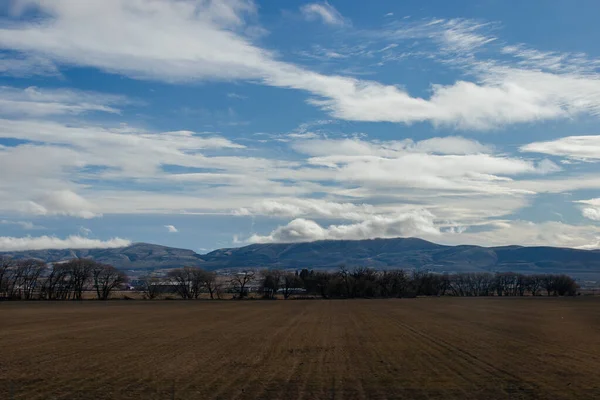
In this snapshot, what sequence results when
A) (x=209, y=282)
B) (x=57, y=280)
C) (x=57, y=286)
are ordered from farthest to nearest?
(x=209, y=282), (x=57, y=286), (x=57, y=280)

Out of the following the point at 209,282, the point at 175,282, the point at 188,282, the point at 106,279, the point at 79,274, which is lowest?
the point at 175,282

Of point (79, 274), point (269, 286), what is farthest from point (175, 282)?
point (269, 286)

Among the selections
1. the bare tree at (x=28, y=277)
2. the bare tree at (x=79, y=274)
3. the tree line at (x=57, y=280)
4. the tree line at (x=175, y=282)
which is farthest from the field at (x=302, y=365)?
the bare tree at (x=79, y=274)

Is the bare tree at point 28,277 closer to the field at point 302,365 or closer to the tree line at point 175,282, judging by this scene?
the tree line at point 175,282

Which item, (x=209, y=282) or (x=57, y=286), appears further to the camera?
(x=209, y=282)

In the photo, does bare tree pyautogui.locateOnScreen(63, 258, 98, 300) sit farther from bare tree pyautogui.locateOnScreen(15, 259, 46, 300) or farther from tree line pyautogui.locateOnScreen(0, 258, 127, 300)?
bare tree pyautogui.locateOnScreen(15, 259, 46, 300)

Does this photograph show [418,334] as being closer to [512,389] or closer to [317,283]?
[512,389]

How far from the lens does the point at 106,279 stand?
554ft

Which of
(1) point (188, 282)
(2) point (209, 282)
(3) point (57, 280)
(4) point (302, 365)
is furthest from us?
(2) point (209, 282)

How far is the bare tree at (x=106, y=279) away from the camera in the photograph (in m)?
167

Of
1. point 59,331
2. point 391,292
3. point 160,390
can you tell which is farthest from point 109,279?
point 160,390

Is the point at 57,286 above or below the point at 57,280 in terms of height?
below

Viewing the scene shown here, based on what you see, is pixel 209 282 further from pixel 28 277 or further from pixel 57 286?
pixel 28 277

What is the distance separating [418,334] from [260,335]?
12.2 metres
